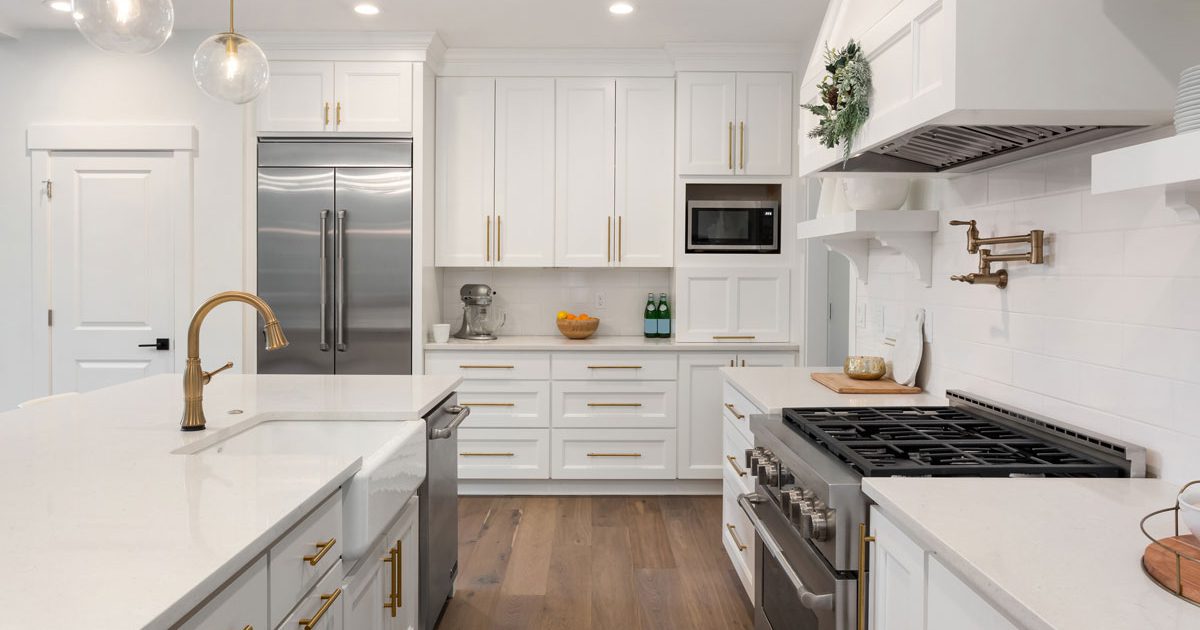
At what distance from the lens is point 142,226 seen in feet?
14.0

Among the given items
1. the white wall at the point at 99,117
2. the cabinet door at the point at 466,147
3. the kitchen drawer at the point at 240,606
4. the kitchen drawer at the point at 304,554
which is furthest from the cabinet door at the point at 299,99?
the kitchen drawer at the point at 240,606

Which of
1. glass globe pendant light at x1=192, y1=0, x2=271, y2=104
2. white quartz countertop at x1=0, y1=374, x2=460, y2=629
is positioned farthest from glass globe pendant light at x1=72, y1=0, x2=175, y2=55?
white quartz countertop at x1=0, y1=374, x2=460, y2=629

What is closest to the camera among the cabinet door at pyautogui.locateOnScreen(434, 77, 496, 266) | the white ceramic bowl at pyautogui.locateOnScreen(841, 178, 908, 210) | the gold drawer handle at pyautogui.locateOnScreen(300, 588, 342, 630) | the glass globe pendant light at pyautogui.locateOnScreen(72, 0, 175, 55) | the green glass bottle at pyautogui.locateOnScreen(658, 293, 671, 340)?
the gold drawer handle at pyautogui.locateOnScreen(300, 588, 342, 630)

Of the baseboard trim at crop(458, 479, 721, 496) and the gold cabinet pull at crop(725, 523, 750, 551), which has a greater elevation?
the gold cabinet pull at crop(725, 523, 750, 551)

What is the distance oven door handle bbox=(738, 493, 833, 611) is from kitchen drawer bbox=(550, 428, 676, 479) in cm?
203

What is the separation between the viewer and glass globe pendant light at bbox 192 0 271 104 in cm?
218

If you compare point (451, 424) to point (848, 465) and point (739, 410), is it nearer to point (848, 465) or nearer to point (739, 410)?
point (739, 410)

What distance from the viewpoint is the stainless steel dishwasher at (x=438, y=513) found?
2.46m

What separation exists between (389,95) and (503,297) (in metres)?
1.40

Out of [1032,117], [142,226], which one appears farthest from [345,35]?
[1032,117]

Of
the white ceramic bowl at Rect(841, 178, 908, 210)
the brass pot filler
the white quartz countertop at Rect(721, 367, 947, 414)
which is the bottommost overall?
the white quartz countertop at Rect(721, 367, 947, 414)

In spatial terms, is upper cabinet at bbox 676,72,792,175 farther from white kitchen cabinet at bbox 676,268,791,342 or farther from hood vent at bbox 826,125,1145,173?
hood vent at bbox 826,125,1145,173

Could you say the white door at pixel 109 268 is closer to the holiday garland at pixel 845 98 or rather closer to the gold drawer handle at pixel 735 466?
the gold drawer handle at pixel 735 466

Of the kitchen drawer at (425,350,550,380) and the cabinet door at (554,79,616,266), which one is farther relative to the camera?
the cabinet door at (554,79,616,266)
